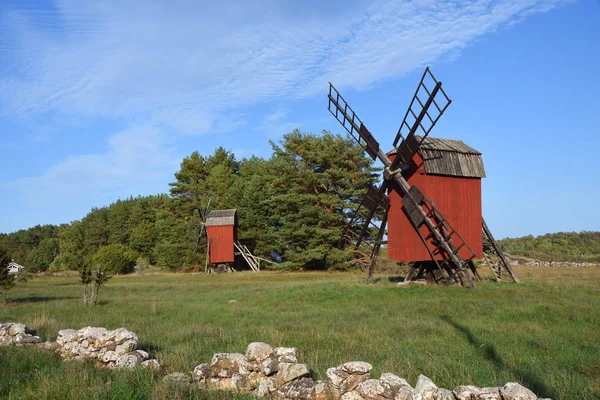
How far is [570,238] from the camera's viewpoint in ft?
189

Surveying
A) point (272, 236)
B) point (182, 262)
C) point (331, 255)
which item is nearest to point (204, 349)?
point (331, 255)

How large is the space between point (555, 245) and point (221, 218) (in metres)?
38.9

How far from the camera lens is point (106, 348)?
28.8 feet

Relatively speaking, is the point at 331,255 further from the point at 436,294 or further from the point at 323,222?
the point at 436,294

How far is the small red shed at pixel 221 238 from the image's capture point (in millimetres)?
49750

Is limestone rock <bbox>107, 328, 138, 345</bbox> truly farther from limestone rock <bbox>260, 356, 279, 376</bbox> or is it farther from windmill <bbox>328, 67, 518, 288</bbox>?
windmill <bbox>328, 67, 518, 288</bbox>

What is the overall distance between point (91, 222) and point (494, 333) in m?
85.1

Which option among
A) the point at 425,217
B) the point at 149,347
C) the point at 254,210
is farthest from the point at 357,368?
the point at 254,210

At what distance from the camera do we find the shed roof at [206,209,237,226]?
4988 centimetres

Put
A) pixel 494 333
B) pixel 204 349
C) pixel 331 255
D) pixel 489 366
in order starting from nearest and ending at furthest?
1. pixel 489 366
2. pixel 204 349
3. pixel 494 333
4. pixel 331 255

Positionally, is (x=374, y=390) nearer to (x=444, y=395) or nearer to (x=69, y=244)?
(x=444, y=395)

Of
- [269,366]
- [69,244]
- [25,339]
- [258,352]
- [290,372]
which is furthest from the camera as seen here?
[69,244]

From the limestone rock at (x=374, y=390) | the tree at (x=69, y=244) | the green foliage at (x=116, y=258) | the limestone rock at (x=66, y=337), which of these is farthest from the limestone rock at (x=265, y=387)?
the tree at (x=69, y=244)

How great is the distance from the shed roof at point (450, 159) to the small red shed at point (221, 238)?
29.7 m
